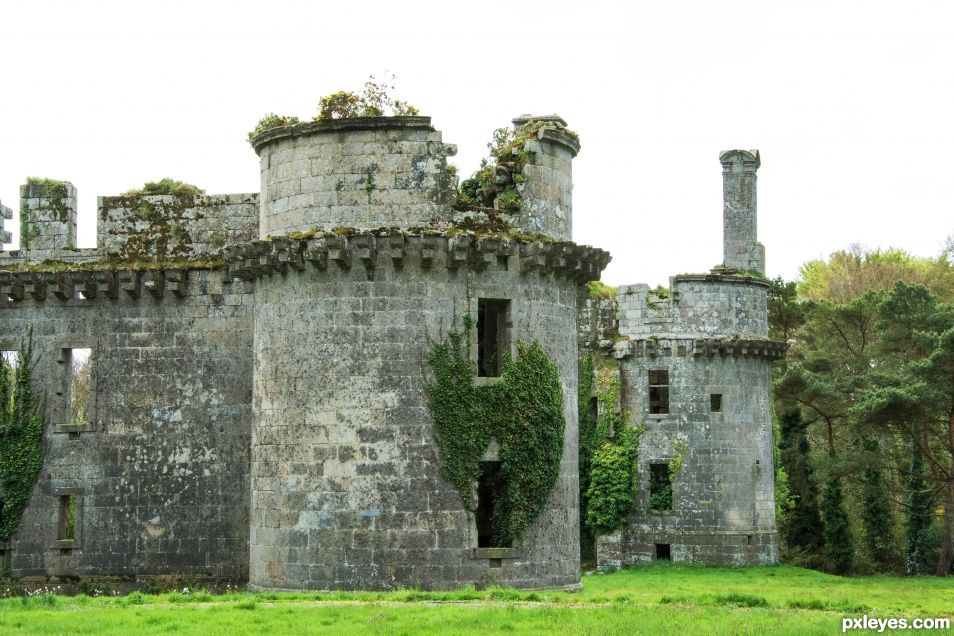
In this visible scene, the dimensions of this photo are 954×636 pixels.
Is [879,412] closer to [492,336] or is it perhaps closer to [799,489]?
[799,489]

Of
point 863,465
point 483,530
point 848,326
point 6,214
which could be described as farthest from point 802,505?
point 6,214

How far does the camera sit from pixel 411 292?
18.5 meters

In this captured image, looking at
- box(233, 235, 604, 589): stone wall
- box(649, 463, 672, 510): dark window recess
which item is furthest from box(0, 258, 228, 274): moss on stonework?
box(649, 463, 672, 510): dark window recess

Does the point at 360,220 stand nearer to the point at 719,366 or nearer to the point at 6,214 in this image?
the point at 6,214

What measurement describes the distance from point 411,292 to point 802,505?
26625 mm

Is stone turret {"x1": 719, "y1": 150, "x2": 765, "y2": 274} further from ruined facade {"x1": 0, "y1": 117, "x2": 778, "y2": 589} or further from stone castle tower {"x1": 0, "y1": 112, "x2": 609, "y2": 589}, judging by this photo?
ruined facade {"x1": 0, "y1": 117, "x2": 778, "y2": 589}

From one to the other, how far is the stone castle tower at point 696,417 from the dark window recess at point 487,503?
647 inches

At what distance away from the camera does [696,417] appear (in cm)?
3569

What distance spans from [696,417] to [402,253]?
1917 cm

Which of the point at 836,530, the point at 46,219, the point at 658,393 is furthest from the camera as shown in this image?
the point at 836,530

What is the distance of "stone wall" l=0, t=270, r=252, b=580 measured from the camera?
70.6 ft

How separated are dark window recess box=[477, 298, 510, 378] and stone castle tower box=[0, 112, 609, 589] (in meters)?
0.05

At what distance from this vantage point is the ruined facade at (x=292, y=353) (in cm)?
1822

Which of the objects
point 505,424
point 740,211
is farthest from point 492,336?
point 740,211
